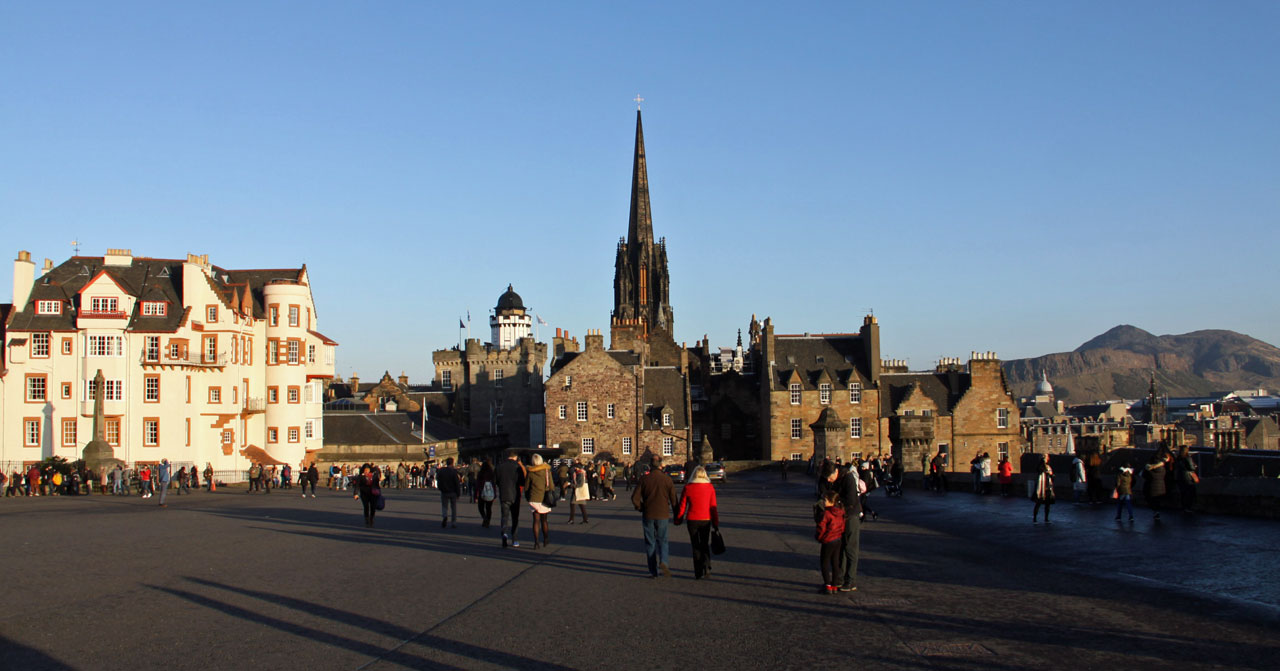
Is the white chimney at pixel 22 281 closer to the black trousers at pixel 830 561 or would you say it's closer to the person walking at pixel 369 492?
the person walking at pixel 369 492

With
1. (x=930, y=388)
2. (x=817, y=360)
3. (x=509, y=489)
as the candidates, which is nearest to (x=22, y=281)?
(x=509, y=489)

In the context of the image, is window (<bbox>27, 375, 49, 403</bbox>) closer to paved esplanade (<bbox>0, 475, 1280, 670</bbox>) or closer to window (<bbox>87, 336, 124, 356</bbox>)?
window (<bbox>87, 336, 124, 356</bbox>)

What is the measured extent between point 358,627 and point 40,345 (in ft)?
151

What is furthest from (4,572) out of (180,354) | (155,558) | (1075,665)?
(180,354)

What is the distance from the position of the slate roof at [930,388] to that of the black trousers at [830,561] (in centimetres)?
5938

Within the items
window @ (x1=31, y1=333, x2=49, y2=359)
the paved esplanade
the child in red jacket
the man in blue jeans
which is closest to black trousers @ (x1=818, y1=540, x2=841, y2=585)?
the child in red jacket

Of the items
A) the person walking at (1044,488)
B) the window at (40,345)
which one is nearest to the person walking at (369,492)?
the person walking at (1044,488)

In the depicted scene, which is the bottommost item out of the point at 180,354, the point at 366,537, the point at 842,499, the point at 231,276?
the point at 366,537

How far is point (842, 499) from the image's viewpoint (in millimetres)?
12148

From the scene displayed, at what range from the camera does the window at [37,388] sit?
48344mm

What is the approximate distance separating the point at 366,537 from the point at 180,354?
3445 cm

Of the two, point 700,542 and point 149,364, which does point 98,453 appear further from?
point 700,542

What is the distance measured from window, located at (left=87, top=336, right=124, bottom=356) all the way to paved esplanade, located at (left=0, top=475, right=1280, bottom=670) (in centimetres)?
3174

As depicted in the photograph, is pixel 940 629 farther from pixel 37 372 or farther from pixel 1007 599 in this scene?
pixel 37 372
